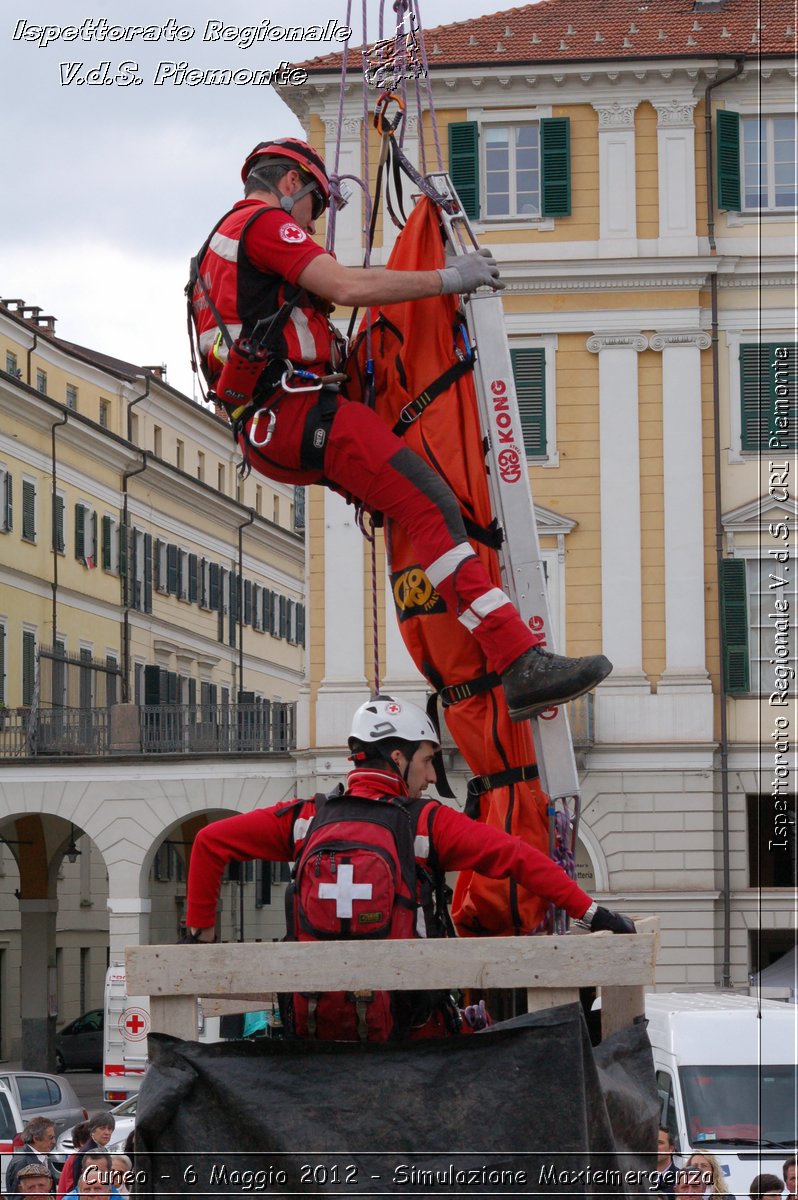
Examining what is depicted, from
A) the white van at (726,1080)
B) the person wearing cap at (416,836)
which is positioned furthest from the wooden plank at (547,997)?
the white van at (726,1080)

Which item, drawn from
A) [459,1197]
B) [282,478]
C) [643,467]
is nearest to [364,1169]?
[459,1197]

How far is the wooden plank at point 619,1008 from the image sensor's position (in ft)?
17.7

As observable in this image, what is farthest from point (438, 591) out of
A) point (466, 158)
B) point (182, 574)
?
point (182, 574)

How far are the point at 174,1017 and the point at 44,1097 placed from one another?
21.4 metres

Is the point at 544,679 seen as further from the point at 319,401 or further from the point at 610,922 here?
the point at 319,401

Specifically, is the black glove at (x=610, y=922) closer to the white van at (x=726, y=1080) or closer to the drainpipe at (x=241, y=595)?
the white van at (x=726, y=1080)

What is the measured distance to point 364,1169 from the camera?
471cm

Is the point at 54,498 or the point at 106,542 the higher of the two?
the point at 54,498

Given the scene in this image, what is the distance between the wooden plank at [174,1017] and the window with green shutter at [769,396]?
3130cm

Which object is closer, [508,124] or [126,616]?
[508,124]

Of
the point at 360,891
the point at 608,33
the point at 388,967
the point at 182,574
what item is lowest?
the point at 388,967

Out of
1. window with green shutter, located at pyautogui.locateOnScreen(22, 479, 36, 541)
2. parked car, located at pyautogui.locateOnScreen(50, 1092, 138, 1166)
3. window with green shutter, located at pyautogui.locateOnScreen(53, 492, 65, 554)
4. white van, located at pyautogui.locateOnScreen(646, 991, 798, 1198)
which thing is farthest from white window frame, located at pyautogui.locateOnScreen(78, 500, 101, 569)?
white van, located at pyautogui.locateOnScreen(646, 991, 798, 1198)

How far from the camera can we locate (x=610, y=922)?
547 cm

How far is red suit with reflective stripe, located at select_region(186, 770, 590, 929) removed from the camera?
208 inches
